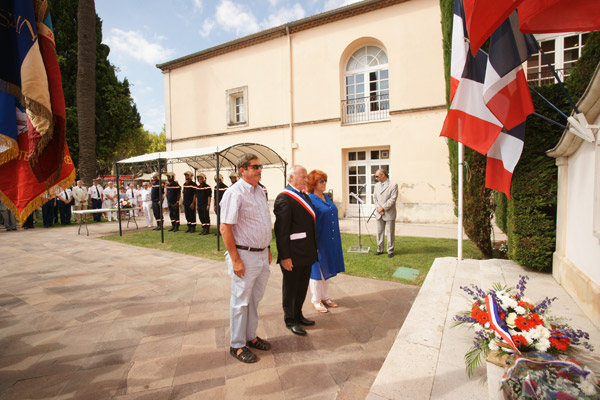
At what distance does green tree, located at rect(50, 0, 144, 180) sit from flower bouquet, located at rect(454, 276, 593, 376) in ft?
68.2

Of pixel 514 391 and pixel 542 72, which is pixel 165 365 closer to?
pixel 514 391

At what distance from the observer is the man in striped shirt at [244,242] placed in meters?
2.80

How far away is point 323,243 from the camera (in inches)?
157

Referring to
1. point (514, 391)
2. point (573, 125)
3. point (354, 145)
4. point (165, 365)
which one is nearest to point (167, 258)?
point (165, 365)

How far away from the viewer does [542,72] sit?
9.05 meters

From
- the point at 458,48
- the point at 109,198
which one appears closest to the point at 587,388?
the point at 458,48

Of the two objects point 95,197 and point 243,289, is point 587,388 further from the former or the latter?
point 95,197

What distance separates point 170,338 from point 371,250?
517 cm

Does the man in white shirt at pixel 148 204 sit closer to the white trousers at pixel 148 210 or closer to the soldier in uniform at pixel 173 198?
the white trousers at pixel 148 210

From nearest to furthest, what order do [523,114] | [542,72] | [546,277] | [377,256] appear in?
[523,114] < [546,277] < [377,256] < [542,72]

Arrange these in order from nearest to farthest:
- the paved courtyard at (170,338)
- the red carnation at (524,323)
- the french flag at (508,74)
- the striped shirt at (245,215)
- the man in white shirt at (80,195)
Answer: the red carnation at (524,323) → the paved courtyard at (170,338) → the striped shirt at (245,215) → the french flag at (508,74) → the man in white shirt at (80,195)

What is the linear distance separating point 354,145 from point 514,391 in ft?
39.0

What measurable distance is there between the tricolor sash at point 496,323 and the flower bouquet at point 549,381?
1.09ft

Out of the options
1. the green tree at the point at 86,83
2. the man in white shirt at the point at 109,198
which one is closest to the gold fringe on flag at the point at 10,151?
the green tree at the point at 86,83
